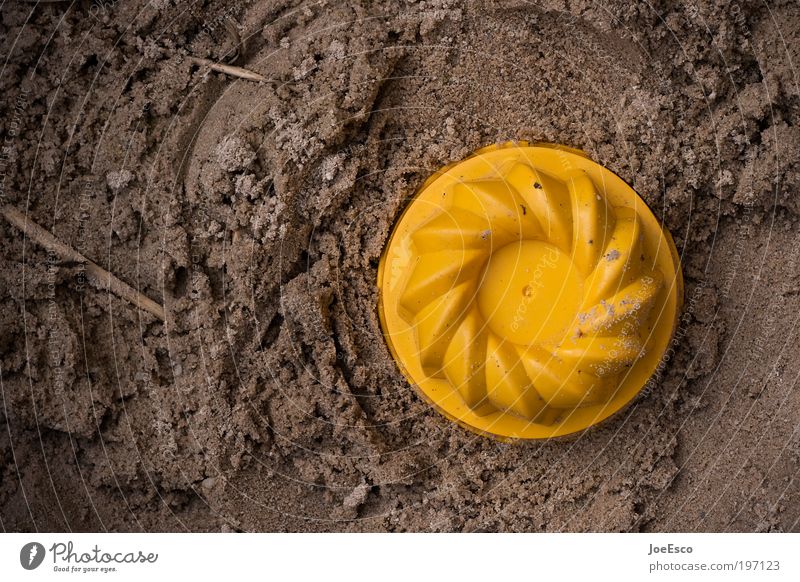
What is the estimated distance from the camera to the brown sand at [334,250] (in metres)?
1.24

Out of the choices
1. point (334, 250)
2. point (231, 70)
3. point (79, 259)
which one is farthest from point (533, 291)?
point (79, 259)

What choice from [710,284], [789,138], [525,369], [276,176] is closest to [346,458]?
[525,369]

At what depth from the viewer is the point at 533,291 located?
3.93 feet

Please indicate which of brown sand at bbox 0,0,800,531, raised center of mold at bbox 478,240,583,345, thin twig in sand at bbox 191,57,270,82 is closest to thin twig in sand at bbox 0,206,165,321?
brown sand at bbox 0,0,800,531

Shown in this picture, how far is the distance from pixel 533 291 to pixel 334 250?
30 cm

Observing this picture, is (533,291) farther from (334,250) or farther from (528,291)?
(334,250)

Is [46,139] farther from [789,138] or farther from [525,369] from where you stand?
[789,138]

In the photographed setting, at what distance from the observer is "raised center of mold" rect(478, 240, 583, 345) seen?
3.88 ft

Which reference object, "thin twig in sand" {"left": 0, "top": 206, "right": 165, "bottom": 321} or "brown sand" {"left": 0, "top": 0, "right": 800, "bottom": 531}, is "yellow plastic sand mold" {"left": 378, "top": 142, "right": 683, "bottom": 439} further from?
"thin twig in sand" {"left": 0, "top": 206, "right": 165, "bottom": 321}

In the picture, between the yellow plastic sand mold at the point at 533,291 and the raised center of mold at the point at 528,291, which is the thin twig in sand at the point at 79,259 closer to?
the yellow plastic sand mold at the point at 533,291

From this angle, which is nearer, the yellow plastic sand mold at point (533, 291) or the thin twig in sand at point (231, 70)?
the yellow plastic sand mold at point (533, 291)

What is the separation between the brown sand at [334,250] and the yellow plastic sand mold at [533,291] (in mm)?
57

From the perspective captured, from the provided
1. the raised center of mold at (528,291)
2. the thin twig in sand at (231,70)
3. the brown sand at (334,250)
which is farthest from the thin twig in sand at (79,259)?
the raised center of mold at (528,291)

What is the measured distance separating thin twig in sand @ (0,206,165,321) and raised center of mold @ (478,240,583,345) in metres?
0.49
